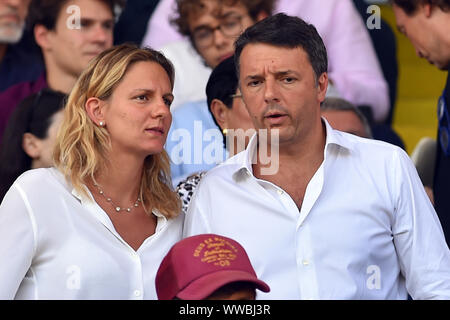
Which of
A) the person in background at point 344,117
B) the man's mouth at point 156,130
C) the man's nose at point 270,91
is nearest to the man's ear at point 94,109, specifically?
the man's mouth at point 156,130

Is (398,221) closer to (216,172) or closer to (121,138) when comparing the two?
(216,172)

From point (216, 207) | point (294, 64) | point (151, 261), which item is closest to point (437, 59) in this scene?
point (294, 64)

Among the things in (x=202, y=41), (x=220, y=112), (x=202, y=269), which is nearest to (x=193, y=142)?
(x=220, y=112)

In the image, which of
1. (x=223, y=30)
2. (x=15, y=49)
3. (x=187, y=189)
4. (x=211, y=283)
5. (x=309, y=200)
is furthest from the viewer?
(x=15, y=49)

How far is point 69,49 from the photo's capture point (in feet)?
11.0

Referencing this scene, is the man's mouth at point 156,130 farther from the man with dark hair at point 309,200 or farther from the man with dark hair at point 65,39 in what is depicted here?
the man with dark hair at point 65,39

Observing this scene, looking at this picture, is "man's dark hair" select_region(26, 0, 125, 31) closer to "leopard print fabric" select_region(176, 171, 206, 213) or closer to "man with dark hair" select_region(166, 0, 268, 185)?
"man with dark hair" select_region(166, 0, 268, 185)

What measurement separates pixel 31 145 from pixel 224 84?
785mm

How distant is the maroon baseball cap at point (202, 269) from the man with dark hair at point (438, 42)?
1237 mm

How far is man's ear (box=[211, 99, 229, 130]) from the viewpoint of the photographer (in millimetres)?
2730

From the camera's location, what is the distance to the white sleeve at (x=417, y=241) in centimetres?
210

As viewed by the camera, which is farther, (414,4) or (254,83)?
(414,4)

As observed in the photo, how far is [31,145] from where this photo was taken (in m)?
3.13

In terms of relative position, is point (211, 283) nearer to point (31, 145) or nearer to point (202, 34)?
point (31, 145)
